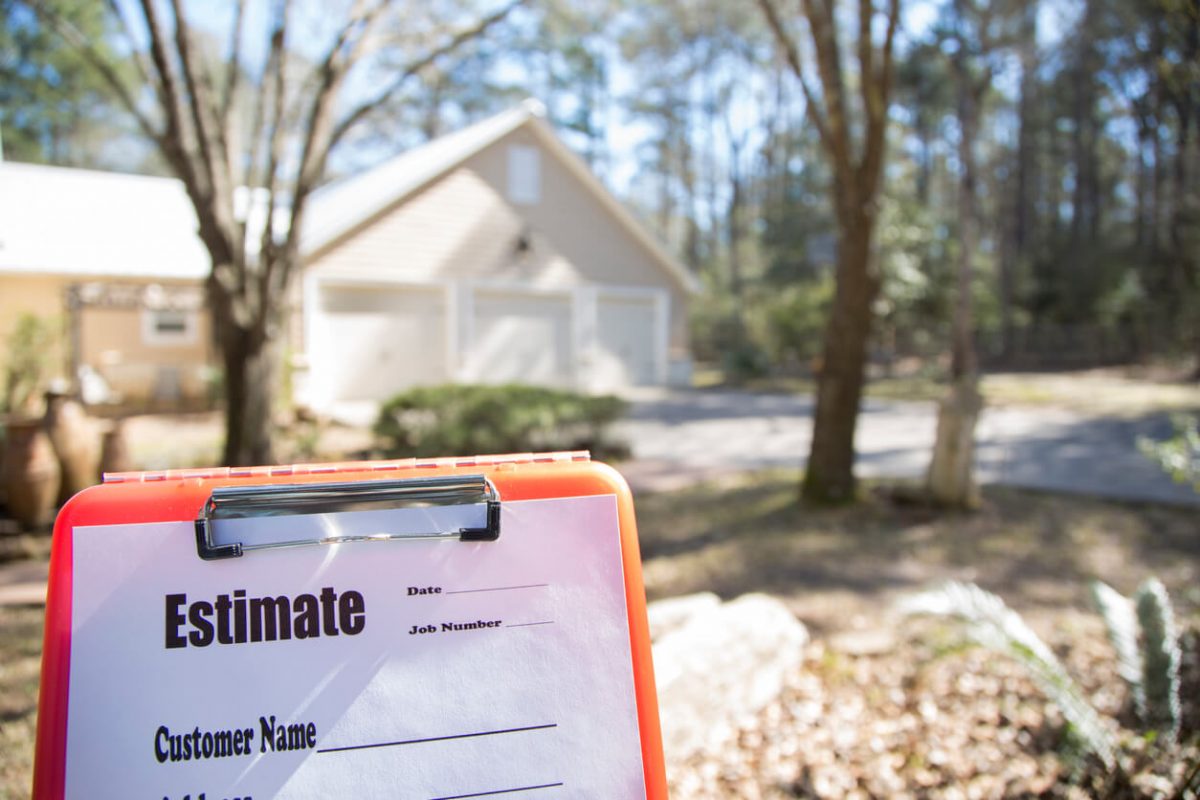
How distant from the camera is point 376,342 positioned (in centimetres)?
1484

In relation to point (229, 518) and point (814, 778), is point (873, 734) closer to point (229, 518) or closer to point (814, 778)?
point (814, 778)

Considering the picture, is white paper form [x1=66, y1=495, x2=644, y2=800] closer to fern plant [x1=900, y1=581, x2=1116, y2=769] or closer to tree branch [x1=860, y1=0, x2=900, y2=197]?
fern plant [x1=900, y1=581, x2=1116, y2=769]

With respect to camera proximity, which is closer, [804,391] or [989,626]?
[989,626]

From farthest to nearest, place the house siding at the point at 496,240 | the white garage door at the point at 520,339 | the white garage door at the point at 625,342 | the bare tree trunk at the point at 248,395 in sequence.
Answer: the white garage door at the point at 625,342, the white garage door at the point at 520,339, the house siding at the point at 496,240, the bare tree trunk at the point at 248,395

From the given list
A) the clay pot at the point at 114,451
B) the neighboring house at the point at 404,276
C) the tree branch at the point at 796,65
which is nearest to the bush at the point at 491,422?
the clay pot at the point at 114,451

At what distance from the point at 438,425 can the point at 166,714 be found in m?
7.17

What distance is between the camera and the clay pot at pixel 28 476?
5672 millimetres

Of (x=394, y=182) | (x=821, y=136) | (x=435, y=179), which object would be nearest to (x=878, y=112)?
(x=821, y=136)

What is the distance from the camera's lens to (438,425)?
827 centimetres

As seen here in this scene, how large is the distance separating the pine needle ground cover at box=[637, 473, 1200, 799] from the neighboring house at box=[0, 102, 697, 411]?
921 cm

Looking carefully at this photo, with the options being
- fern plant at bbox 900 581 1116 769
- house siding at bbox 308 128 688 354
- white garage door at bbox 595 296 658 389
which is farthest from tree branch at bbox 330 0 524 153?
white garage door at bbox 595 296 658 389

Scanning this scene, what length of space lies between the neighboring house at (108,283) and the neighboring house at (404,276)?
0.03 m

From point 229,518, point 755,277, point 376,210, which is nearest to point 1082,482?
point 229,518

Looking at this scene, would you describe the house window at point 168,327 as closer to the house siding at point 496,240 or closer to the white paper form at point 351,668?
the house siding at point 496,240
